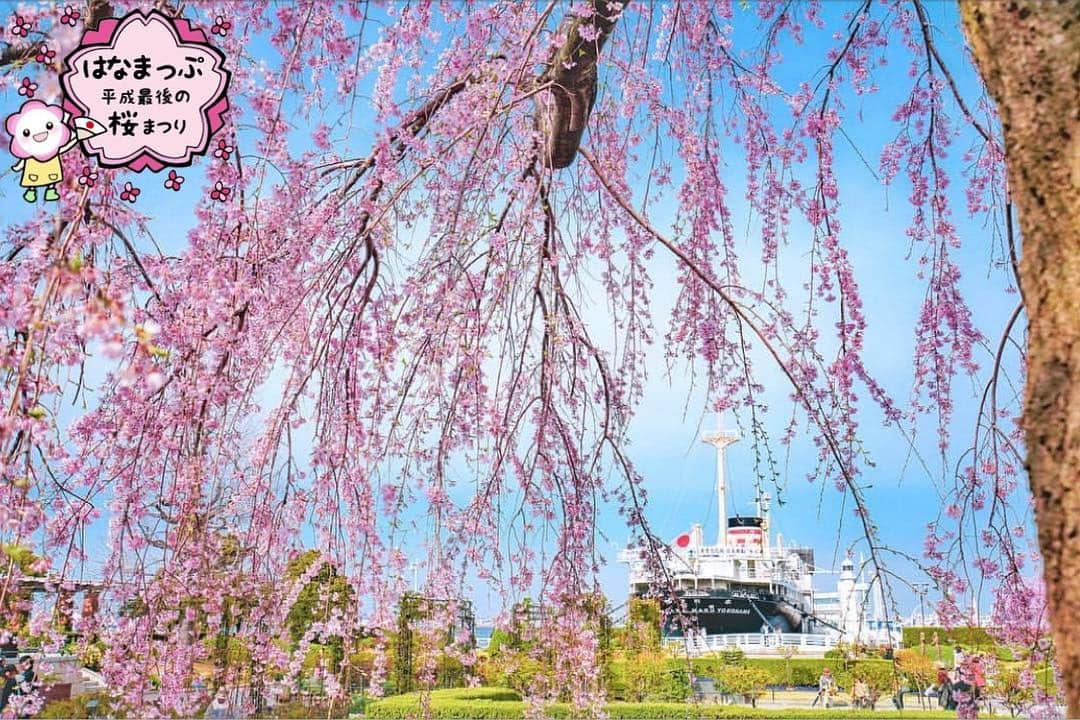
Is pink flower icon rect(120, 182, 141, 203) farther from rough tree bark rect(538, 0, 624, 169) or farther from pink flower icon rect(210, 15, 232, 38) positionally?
rough tree bark rect(538, 0, 624, 169)

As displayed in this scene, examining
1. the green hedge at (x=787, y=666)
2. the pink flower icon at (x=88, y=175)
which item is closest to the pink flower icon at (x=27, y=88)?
the pink flower icon at (x=88, y=175)

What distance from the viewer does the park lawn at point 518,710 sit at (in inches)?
282

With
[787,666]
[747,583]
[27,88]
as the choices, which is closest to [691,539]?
[747,583]

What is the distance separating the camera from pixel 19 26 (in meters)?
2.25

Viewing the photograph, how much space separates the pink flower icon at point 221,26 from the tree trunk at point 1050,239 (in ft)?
5.57

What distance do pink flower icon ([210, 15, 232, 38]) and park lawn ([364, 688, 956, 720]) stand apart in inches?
222

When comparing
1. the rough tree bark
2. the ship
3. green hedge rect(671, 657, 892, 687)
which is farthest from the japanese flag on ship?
the rough tree bark

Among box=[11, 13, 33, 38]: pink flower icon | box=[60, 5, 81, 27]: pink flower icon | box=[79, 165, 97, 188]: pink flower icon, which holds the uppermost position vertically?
box=[11, 13, 33, 38]: pink flower icon

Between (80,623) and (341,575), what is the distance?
0.78 meters

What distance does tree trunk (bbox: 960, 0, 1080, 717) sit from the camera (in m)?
0.89

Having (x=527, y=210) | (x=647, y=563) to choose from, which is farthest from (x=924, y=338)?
(x=527, y=210)

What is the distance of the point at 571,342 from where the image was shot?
107 inches

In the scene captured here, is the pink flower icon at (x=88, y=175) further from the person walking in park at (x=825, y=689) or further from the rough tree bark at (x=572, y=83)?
the person walking in park at (x=825, y=689)

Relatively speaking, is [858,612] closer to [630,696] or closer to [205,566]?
[205,566]
